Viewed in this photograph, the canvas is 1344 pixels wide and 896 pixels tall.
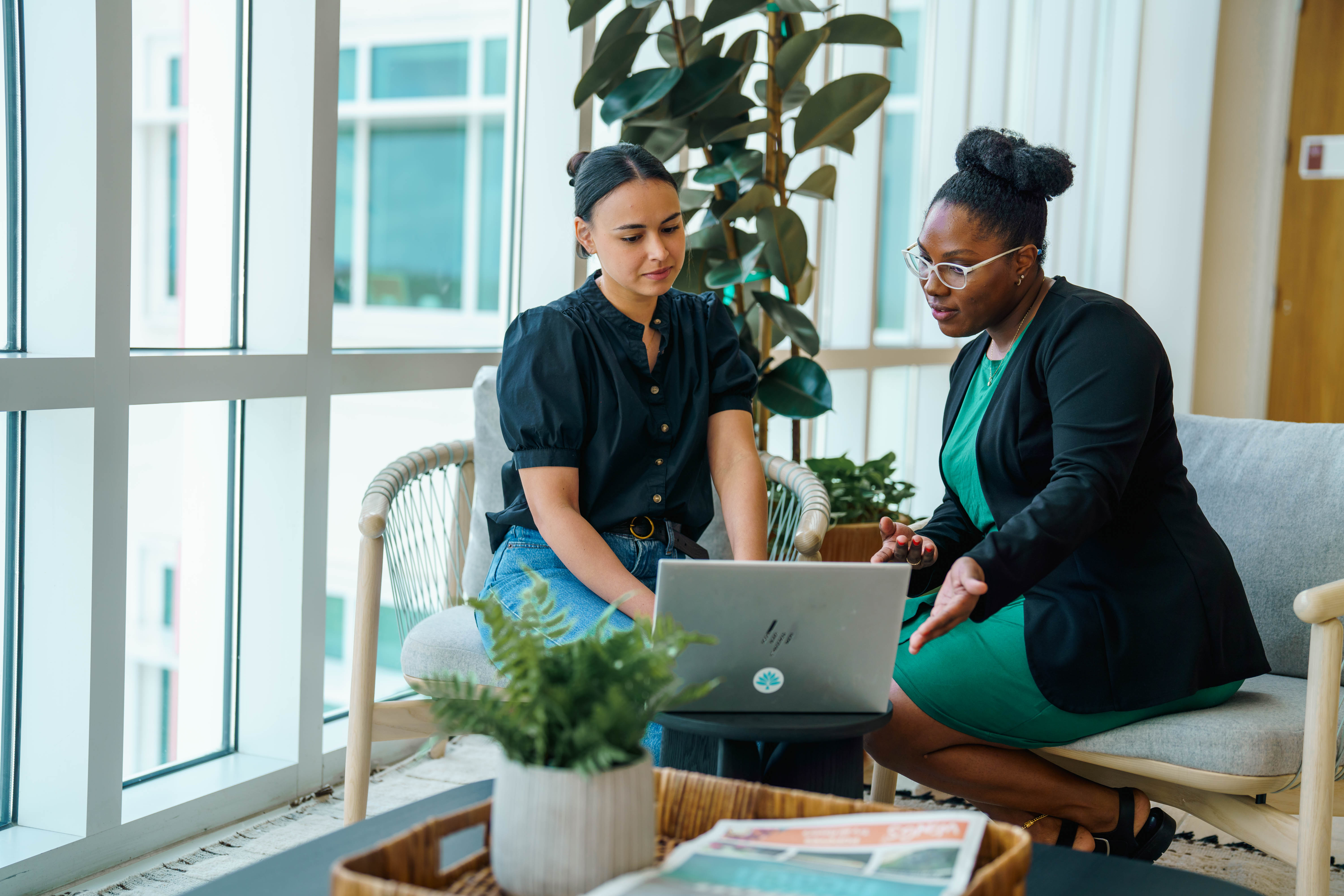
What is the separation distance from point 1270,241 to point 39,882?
564 centimetres

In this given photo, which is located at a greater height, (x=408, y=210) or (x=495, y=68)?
(x=495, y=68)

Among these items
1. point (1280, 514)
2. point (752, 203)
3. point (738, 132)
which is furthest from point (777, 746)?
point (738, 132)

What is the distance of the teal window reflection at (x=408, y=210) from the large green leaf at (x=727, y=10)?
12.1ft

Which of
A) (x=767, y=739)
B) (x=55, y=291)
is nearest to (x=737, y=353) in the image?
(x=767, y=739)

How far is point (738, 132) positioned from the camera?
236cm

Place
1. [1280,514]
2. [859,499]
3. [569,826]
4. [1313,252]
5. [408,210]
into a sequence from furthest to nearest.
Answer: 1. [408,210]
2. [1313,252]
3. [859,499]
4. [1280,514]
5. [569,826]

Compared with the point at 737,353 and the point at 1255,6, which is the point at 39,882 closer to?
the point at 737,353

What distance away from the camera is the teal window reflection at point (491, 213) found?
2857 mm

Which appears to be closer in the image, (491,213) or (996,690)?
(996,690)

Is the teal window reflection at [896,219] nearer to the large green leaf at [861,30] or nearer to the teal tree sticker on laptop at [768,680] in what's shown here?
the large green leaf at [861,30]

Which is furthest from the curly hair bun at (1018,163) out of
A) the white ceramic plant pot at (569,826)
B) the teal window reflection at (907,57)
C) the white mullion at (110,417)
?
the teal window reflection at (907,57)

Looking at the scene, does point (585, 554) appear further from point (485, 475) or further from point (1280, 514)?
point (1280, 514)

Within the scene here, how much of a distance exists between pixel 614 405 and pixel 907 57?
3722 mm

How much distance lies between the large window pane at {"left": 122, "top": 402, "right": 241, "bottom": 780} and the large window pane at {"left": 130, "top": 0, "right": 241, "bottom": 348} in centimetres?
17
